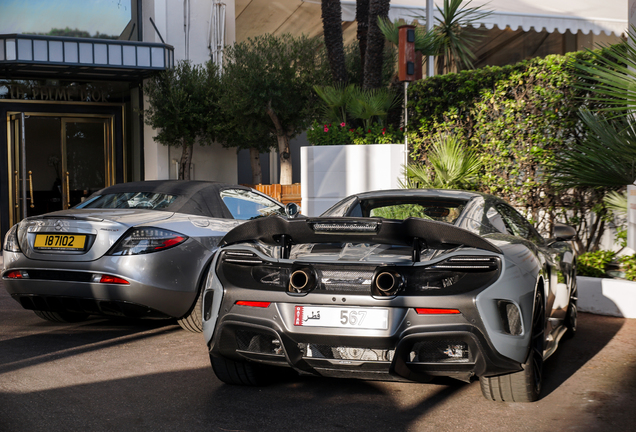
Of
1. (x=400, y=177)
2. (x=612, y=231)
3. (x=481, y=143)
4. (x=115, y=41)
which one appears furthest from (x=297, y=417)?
(x=115, y=41)

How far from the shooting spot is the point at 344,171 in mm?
10891

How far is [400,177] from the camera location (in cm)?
1055

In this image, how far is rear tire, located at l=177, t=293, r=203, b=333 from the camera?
5578 mm

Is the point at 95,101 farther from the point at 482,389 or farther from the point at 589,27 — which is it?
the point at 482,389

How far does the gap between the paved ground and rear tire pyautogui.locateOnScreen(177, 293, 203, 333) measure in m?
0.35

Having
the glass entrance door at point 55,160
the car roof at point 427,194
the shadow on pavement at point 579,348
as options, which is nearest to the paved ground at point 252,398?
the shadow on pavement at point 579,348

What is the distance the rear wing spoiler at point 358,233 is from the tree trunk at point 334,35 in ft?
30.6

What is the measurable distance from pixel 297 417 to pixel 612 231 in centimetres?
566

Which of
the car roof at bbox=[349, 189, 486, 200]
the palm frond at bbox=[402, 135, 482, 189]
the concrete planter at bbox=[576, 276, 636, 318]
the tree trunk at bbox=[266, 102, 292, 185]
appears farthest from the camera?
the tree trunk at bbox=[266, 102, 292, 185]

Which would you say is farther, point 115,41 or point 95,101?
point 95,101

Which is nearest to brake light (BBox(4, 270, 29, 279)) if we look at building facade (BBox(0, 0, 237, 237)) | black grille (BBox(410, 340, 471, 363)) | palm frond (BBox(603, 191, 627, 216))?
black grille (BBox(410, 340, 471, 363))

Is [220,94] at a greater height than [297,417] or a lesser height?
greater

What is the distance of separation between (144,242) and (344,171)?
5.96 m

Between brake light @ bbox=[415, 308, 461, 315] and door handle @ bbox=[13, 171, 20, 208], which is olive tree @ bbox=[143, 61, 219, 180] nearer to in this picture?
door handle @ bbox=[13, 171, 20, 208]
